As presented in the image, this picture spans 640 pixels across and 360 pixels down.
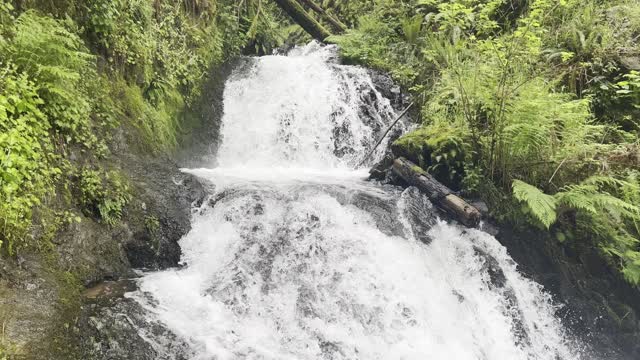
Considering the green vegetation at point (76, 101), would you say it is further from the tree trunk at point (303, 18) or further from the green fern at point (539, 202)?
the green fern at point (539, 202)

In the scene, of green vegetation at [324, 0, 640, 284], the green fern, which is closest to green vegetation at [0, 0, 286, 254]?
green vegetation at [324, 0, 640, 284]

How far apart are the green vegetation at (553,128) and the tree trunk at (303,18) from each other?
16.7 feet

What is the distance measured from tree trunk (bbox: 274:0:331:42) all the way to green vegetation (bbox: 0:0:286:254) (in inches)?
182

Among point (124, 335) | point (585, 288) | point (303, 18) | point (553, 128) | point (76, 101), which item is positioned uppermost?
point (303, 18)

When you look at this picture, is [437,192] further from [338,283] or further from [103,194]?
[103,194]

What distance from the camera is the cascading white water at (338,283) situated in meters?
4.24

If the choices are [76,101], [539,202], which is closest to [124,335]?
Answer: [76,101]

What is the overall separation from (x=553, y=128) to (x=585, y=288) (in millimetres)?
2367

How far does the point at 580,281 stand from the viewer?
20.6 ft

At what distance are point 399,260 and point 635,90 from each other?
16.1 ft

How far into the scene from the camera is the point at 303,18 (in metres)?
12.3

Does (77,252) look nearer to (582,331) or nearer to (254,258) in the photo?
(254,258)

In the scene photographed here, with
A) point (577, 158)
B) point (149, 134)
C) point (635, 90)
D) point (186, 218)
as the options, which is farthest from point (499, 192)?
point (149, 134)

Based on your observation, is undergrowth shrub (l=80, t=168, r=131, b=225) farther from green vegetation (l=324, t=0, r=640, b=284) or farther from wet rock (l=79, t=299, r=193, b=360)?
green vegetation (l=324, t=0, r=640, b=284)
